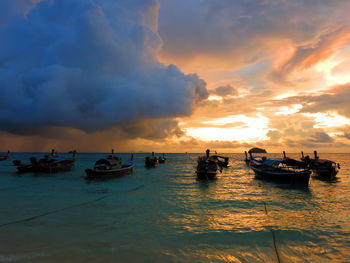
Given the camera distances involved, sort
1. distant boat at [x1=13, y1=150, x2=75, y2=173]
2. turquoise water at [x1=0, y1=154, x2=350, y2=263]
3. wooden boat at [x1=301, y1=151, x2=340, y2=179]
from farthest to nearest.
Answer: distant boat at [x1=13, y1=150, x2=75, y2=173]
wooden boat at [x1=301, y1=151, x2=340, y2=179]
turquoise water at [x1=0, y1=154, x2=350, y2=263]

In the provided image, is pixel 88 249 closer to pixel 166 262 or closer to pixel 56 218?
pixel 166 262

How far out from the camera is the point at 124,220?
13.2 m

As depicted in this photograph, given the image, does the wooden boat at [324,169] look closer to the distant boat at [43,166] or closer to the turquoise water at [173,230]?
the turquoise water at [173,230]

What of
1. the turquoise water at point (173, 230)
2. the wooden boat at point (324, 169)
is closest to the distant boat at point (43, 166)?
the turquoise water at point (173, 230)

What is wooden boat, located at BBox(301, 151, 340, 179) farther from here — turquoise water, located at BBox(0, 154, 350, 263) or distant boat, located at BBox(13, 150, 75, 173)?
distant boat, located at BBox(13, 150, 75, 173)

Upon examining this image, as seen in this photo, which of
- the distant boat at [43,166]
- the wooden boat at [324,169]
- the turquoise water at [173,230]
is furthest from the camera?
the distant boat at [43,166]

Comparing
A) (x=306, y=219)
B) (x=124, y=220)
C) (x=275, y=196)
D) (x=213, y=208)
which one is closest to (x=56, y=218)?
(x=124, y=220)

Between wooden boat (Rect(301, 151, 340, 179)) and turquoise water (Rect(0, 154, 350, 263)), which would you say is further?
wooden boat (Rect(301, 151, 340, 179))

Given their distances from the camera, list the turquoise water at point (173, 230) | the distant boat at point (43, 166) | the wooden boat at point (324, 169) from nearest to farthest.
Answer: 1. the turquoise water at point (173, 230)
2. the wooden boat at point (324, 169)
3. the distant boat at point (43, 166)

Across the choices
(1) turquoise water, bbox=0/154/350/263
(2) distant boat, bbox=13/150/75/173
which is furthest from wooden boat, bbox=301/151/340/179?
(2) distant boat, bbox=13/150/75/173

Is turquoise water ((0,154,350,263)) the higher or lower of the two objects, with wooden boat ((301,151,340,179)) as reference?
lower

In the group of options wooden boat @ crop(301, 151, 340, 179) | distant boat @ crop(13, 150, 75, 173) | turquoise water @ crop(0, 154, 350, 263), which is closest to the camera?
turquoise water @ crop(0, 154, 350, 263)

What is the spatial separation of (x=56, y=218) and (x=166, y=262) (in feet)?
29.6

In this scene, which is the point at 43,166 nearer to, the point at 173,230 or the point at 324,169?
the point at 173,230
